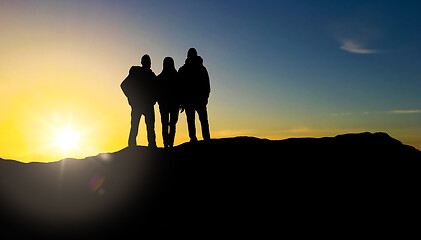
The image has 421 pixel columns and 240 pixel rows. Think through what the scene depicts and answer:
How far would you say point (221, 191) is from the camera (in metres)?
10.8

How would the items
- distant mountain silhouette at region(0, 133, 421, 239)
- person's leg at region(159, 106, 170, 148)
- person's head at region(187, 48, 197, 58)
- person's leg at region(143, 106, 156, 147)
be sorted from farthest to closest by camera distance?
person's leg at region(159, 106, 170, 148)
person's leg at region(143, 106, 156, 147)
person's head at region(187, 48, 197, 58)
distant mountain silhouette at region(0, 133, 421, 239)

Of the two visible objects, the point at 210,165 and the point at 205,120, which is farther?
the point at 205,120

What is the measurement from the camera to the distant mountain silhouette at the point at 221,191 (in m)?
9.92

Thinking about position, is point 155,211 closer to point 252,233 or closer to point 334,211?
point 252,233

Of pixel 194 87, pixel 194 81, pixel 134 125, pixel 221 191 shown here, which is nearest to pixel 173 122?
pixel 134 125

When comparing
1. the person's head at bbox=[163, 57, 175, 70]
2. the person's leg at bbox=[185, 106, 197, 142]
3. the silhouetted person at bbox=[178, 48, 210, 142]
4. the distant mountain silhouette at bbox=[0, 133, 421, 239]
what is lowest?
the distant mountain silhouette at bbox=[0, 133, 421, 239]

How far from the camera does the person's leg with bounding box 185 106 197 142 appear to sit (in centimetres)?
Result: 1350

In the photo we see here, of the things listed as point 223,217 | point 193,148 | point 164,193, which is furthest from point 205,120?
point 223,217

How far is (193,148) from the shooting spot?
13.1 meters

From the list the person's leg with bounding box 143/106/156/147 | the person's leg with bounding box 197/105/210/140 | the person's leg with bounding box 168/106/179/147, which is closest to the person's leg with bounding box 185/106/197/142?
the person's leg with bounding box 197/105/210/140

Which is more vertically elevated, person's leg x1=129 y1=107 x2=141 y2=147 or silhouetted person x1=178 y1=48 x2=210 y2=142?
silhouetted person x1=178 y1=48 x2=210 y2=142

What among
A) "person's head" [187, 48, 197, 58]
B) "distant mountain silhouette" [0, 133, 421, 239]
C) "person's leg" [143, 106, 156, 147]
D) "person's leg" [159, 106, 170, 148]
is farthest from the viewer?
"person's leg" [159, 106, 170, 148]

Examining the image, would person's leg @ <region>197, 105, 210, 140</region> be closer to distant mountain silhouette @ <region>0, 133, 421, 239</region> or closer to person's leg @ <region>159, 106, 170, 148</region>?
distant mountain silhouette @ <region>0, 133, 421, 239</region>

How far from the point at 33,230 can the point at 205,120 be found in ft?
21.5
